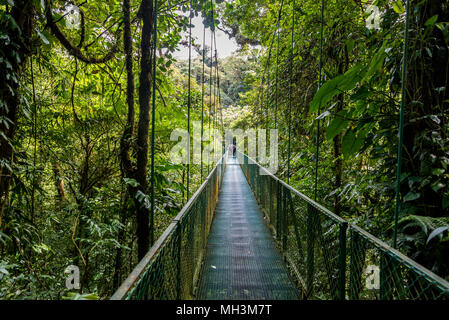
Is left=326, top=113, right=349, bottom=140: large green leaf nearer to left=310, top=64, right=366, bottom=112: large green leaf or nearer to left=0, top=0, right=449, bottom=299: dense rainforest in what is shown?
left=0, top=0, right=449, bottom=299: dense rainforest

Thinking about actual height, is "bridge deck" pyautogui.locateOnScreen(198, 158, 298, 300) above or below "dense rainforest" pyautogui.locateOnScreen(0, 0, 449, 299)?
below

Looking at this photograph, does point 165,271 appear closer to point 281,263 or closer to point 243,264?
point 243,264

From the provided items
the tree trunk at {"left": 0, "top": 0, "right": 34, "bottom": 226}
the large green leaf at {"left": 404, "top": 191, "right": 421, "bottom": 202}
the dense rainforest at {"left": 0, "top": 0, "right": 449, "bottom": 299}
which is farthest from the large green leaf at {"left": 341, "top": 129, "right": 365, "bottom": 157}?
the tree trunk at {"left": 0, "top": 0, "right": 34, "bottom": 226}

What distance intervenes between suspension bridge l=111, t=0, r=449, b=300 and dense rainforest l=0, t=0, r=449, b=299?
195mm

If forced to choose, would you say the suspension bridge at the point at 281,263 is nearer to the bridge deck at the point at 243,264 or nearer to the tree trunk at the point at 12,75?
the bridge deck at the point at 243,264

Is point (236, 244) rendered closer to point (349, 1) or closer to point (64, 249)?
point (64, 249)

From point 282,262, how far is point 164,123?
2659mm

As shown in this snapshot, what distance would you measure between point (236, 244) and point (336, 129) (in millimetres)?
2370

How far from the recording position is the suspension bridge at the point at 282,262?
1.07m

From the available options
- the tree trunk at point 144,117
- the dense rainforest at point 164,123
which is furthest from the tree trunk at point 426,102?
the tree trunk at point 144,117

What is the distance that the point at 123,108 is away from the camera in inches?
139

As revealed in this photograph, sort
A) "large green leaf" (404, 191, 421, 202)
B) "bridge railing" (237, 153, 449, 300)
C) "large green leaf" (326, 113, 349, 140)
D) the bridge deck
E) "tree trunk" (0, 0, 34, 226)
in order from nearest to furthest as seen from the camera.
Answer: "bridge railing" (237, 153, 449, 300), "large green leaf" (404, 191, 421, 202), "large green leaf" (326, 113, 349, 140), "tree trunk" (0, 0, 34, 226), the bridge deck

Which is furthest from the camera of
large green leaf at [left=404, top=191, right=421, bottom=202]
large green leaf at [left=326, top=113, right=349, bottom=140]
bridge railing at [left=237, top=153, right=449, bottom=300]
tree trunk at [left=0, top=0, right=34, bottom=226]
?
tree trunk at [left=0, top=0, right=34, bottom=226]

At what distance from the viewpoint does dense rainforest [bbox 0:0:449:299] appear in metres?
1.49
